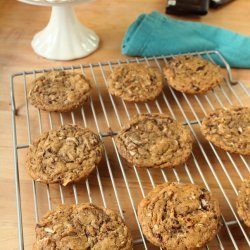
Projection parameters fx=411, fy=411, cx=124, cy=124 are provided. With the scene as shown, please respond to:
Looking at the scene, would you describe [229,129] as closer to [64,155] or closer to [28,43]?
[64,155]

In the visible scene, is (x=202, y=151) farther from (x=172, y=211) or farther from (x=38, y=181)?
(x=38, y=181)

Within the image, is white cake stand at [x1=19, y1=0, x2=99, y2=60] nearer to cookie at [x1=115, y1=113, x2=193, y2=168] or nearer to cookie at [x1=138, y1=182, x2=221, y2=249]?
cookie at [x1=115, y1=113, x2=193, y2=168]

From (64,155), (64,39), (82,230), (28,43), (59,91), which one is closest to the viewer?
(82,230)

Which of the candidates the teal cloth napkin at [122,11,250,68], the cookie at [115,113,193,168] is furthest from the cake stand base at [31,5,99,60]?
the cookie at [115,113,193,168]

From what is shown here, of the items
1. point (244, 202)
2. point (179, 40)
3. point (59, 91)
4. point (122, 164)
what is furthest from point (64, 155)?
point (179, 40)

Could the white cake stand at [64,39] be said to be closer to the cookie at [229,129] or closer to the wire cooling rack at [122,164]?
the wire cooling rack at [122,164]

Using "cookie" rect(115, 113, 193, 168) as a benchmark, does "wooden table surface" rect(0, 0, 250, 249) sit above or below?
below

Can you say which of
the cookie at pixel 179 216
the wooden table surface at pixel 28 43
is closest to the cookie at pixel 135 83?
the wooden table surface at pixel 28 43
